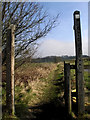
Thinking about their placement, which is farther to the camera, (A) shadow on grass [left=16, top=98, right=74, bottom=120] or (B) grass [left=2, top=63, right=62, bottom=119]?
(B) grass [left=2, top=63, right=62, bottom=119]

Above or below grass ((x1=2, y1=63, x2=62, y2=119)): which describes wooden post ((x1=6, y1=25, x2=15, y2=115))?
above

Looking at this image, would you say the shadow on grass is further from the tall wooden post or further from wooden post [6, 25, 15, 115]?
the tall wooden post

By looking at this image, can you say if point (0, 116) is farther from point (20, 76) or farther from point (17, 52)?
point (20, 76)

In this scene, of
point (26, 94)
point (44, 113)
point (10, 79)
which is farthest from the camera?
point (26, 94)

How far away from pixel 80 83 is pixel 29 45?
12.5 ft

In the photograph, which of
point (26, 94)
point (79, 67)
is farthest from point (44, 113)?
point (26, 94)

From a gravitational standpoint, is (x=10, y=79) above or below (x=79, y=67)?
below

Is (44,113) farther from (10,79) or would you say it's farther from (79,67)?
(79,67)

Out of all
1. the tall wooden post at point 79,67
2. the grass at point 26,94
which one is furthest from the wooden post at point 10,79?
the tall wooden post at point 79,67

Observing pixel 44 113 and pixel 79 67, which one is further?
pixel 44 113

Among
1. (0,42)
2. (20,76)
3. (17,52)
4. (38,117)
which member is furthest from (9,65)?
(20,76)

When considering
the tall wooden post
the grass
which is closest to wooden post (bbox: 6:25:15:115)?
the grass

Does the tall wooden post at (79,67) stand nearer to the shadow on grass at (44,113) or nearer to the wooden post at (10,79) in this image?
the shadow on grass at (44,113)

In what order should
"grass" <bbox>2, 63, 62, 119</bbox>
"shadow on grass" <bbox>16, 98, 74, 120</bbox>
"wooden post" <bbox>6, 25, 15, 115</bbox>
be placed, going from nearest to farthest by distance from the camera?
"wooden post" <bbox>6, 25, 15, 115</bbox> → "shadow on grass" <bbox>16, 98, 74, 120</bbox> → "grass" <bbox>2, 63, 62, 119</bbox>
